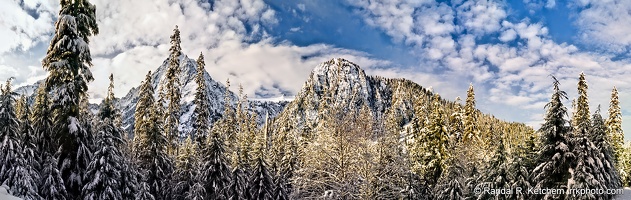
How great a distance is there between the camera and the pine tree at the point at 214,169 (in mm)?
32903

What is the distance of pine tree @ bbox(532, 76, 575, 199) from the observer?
68.6 feet

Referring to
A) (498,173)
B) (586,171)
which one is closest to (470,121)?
(498,173)

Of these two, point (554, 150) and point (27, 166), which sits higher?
point (554, 150)

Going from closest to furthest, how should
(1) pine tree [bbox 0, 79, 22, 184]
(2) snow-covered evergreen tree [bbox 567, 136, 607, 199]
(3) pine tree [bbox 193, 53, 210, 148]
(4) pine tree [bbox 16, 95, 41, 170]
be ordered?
(2) snow-covered evergreen tree [bbox 567, 136, 607, 199], (1) pine tree [bbox 0, 79, 22, 184], (4) pine tree [bbox 16, 95, 41, 170], (3) pine tree [bbox 193, 53, 210, 148]

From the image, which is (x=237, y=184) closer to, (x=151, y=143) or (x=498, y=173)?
(x=151, y=143)

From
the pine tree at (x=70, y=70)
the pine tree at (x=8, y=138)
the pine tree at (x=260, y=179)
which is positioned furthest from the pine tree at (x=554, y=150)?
the pine tree at (x=8, y=138)

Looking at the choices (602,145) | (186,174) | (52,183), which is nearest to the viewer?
(52,183)

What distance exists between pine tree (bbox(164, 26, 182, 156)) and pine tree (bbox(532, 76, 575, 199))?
80.5 ft

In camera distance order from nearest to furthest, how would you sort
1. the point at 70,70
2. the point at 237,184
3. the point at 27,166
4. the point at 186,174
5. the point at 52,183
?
the point at 70,70 → the point at 52,183 → the point at 27,166 → the point at 186,174 → the point at 237,184

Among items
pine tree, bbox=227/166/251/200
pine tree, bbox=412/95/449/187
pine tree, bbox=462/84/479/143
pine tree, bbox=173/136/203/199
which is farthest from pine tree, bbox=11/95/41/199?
pine tree, bbox=462/84/479/143

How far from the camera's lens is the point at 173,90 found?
3067 cm

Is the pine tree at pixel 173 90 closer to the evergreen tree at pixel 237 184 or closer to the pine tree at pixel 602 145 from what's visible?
the evergreen tree at pixel 237 184

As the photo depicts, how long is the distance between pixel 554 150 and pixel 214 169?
948 inches

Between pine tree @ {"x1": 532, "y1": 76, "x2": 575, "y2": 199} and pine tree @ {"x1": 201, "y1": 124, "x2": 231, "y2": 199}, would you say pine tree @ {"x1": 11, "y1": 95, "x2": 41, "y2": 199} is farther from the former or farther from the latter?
pine tree @ {"x1": 532, "y1": 76, "x2": 575, "y2": 199}
